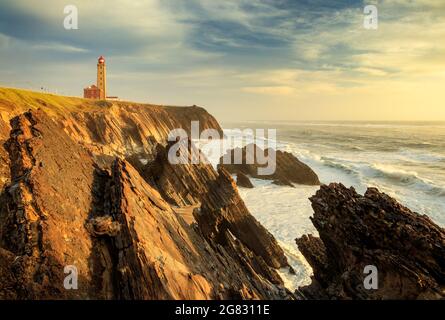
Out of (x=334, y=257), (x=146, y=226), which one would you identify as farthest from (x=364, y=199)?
(x=146, y=226)

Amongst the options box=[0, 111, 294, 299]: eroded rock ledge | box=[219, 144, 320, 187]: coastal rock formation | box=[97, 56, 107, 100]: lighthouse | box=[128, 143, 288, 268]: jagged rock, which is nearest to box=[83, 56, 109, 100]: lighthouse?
box=[97, 56, 107, 100]: lighthouse

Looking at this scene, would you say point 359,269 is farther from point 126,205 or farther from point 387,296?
point 126,205

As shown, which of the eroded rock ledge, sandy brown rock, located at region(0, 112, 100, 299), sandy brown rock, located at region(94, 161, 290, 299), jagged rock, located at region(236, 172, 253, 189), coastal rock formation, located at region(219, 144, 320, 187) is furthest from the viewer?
coastal rock formation, located at region(219, 144, 320, 187)

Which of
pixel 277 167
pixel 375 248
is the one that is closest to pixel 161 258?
pixel 375 248

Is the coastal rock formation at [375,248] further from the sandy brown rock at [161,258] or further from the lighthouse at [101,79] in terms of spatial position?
the lighthouse at [101,79]

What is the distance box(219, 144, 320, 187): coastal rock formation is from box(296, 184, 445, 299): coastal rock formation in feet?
91.2

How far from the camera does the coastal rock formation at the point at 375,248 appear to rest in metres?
9.41

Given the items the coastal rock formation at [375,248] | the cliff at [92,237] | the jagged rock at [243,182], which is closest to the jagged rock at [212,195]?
the cliff at [92,237]

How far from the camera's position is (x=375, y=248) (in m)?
10.6

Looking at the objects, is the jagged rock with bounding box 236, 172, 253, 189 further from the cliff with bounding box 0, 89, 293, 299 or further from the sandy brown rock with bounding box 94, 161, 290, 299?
the sandy brown rock with bounding box 94, 161, 290, 299

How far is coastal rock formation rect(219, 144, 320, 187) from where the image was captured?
41.4 metres

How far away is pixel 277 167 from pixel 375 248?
32.7 metres

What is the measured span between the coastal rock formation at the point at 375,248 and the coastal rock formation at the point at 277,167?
27.8 metres
